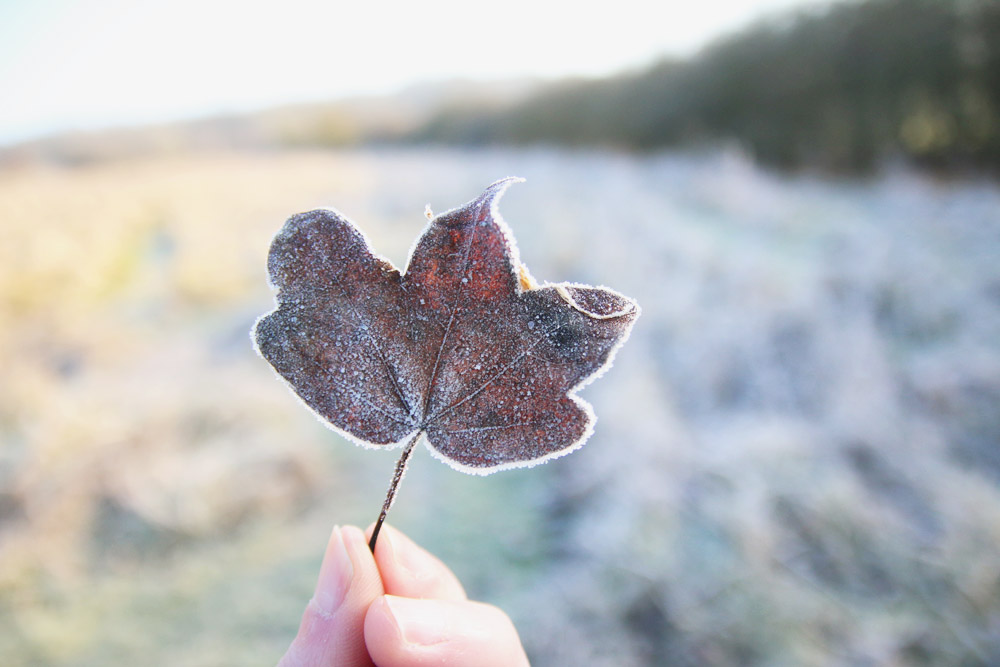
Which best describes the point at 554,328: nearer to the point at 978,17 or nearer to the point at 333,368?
the point at 333,368

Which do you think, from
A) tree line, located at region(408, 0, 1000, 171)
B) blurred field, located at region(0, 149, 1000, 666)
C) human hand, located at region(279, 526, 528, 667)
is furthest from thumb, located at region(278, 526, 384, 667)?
tree line, located at region(408, 0, 1000, 171)

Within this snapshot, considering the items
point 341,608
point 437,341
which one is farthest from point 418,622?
point 437,341

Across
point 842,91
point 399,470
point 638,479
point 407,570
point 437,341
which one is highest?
point 842,91

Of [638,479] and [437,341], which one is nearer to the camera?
[437,341]

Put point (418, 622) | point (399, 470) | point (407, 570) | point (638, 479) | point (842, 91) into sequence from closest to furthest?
1. point (399, 470)
2. point (418, 622)
3. point (407, 570)
4. point (638, 479)
5. point (842, 91)

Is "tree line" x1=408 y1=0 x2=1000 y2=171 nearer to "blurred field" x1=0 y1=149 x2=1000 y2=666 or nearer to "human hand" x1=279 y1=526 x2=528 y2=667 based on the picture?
"blurred field" x1=0 y1=149 x2=1000 y2=666

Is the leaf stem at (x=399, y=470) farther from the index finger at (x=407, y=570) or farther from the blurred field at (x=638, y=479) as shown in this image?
the blurred field at (x=638, y=479)

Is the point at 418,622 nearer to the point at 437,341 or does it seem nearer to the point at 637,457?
the point at 437,341
